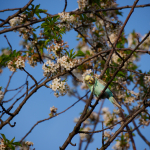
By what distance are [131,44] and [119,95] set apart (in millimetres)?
3368

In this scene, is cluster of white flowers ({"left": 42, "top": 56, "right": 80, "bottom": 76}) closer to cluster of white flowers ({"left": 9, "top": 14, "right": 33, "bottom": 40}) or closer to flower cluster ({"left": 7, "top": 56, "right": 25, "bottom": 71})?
flower cluster ({"left": 7, "top": 56, "right": 25, "bottom": 71})

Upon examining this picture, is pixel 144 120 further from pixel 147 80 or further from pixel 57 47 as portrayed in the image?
pixel 57 47

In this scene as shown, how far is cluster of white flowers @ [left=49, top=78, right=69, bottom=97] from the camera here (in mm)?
3195

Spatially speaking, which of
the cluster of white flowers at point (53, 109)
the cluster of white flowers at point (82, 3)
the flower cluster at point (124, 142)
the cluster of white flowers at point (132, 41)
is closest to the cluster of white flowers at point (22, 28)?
the cluster of white flowers at point (82, 3)

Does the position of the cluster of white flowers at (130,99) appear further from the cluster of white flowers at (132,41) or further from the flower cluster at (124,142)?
the cluster of white flowers at (132,41)

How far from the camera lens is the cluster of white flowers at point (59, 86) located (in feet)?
10.5

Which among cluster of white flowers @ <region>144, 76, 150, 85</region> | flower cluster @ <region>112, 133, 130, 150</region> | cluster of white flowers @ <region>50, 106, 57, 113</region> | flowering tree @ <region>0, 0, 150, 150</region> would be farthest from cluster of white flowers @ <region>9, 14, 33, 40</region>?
flower cluster @ <region>112, 133, 130, 150</region>

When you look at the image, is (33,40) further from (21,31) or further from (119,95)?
(119,95)

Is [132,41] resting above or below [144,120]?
above

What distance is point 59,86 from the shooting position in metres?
3.23

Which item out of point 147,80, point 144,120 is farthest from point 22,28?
point 144,120

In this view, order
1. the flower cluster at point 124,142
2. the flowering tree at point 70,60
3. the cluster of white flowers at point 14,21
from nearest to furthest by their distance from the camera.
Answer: the flowering tree at point 70,60
the cluster of white flowers at point 14,21
the flower cluster at point 124,142

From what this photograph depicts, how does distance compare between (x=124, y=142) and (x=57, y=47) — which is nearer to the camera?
(x=57, y=47)

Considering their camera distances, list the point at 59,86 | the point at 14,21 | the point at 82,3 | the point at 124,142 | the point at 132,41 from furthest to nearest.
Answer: the point at 132,41 < the point at 124,142 < the point at 14,21 < the point at 82,3 < the point at 59,86
